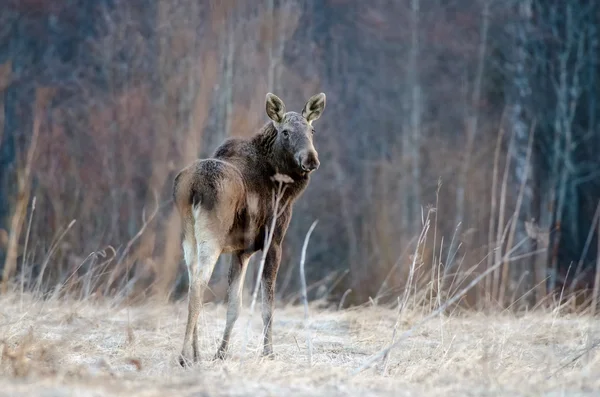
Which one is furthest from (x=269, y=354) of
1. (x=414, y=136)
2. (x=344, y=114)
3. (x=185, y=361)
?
(x=344, y=114)

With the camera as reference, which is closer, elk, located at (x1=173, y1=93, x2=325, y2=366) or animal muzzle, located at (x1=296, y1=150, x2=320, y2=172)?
elk, located at (x1=173, y1=93, x2=325, y2=366)

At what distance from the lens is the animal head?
713 centimetres

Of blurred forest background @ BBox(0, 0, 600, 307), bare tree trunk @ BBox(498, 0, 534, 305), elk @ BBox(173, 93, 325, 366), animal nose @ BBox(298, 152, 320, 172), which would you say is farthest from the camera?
bare tree trunk @ BBox(498, 0, 534, 305)

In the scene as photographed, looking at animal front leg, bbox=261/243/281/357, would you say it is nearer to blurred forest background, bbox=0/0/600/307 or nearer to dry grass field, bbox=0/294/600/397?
dry grass field, bbox=0/294/600/397

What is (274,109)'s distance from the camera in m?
7.83

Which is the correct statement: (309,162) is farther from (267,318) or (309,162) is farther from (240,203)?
(267,318)

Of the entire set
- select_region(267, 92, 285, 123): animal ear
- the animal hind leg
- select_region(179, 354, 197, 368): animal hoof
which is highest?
select_region(267, 92, 285, 123): animal ear

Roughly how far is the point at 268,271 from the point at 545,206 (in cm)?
1530

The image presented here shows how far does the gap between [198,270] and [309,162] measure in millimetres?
1395

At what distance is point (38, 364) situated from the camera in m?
5.14

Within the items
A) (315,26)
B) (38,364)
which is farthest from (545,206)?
(38,364)

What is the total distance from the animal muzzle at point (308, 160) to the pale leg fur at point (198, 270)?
109 centimetres

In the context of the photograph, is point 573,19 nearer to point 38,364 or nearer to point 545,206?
point 545,206

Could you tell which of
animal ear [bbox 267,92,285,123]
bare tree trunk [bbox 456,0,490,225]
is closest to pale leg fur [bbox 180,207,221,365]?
animal ear [bbox 267,92,285,123]
